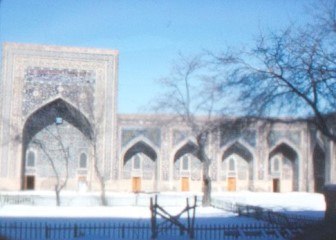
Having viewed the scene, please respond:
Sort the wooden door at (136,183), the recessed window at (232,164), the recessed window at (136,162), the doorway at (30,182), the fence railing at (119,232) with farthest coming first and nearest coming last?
the recessed window at (232,164) < the recessed window at (136,162) < the wooden door at (136,183) < the doorway at (30,182) < the fence railing at (119,232)

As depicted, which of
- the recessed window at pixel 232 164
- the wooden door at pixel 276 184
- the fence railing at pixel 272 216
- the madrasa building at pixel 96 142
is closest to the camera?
the fence railing at pixel 272 216

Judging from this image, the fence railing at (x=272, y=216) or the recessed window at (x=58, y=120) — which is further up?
the recessed window at (x=58, y=120)

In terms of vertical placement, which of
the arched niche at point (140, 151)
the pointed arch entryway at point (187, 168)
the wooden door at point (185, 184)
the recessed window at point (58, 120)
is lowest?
the wooden door at point (185, 184)

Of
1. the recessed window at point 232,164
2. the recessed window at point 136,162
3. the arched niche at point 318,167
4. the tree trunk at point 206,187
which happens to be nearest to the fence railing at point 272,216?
the tree trunk at point 206,187

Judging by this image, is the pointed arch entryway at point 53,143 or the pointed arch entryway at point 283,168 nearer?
the pointed arch entryway at point 53,143

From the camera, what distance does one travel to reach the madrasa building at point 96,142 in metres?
26.6

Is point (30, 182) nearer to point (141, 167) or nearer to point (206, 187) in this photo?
point (141, 167)

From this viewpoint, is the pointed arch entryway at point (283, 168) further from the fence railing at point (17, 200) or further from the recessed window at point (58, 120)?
the fence railing at point (17, 200)

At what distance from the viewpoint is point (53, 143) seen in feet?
92.1

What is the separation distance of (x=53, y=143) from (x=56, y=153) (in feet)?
1.98

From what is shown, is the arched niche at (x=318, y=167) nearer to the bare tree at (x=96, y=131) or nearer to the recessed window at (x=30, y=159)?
the bare tree at (x=96, y=131)

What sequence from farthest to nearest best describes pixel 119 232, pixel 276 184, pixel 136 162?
pixel 276 184, pixel 136 162, pixel 119 232

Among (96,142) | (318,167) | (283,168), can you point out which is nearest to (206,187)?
(96,142)

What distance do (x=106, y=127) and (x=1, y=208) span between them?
35.0ft
